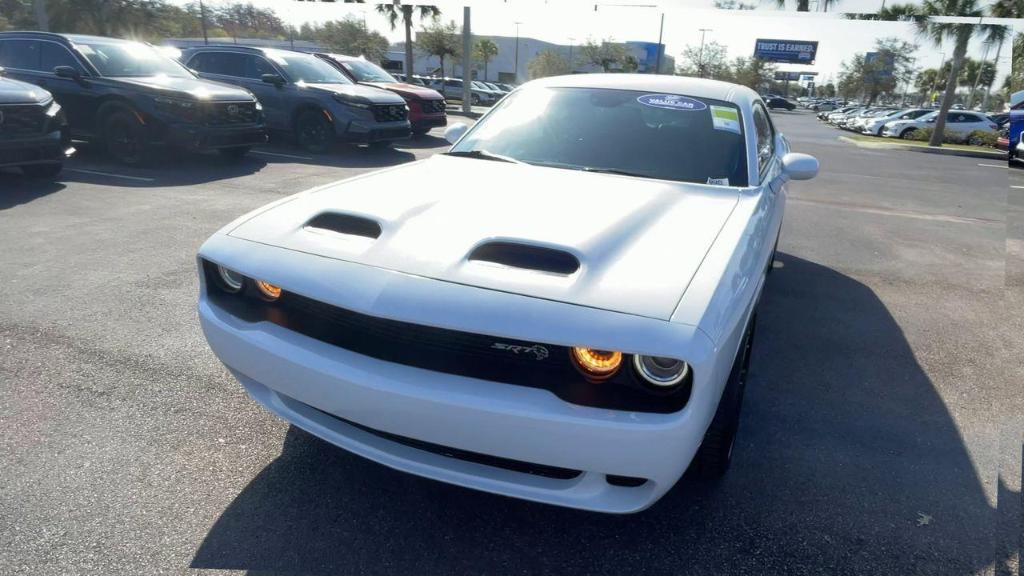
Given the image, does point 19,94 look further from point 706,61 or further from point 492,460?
point 706,61

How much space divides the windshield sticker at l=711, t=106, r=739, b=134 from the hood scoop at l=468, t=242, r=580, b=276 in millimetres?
1729

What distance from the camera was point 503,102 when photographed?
3797mm

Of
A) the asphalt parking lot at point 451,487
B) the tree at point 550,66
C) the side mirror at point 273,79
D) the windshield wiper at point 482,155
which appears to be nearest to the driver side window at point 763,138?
the asphalt parking lot at point 451,487

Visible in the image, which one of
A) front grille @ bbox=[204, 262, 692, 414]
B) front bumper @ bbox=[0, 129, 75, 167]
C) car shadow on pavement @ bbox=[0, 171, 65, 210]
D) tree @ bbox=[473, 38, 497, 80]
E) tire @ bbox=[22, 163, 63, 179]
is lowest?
car shadow on pavement @ bbox=[0, 171, 65, 210]

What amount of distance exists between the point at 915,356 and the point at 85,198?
767 cm

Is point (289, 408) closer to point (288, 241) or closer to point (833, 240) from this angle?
point (288, 241)

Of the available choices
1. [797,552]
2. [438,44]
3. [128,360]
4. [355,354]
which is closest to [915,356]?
[797,552]

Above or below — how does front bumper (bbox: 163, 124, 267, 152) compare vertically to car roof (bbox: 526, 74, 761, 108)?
below

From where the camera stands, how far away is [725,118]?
10.9 ft

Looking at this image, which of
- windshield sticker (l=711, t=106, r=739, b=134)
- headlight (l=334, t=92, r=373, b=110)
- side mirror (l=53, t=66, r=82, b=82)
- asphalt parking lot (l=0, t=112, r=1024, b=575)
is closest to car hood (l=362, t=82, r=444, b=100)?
headlight (l=334, t=92, r=373, b=110)

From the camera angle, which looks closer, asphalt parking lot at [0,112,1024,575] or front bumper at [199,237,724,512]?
front bumper at [199,237,724,512]

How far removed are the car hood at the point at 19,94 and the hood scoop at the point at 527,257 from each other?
6.83 metres

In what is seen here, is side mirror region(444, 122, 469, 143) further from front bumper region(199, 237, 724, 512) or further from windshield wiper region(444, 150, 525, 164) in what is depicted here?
front bumper region(199, 237, 724, 512)

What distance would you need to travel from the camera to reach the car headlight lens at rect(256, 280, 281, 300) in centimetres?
223
